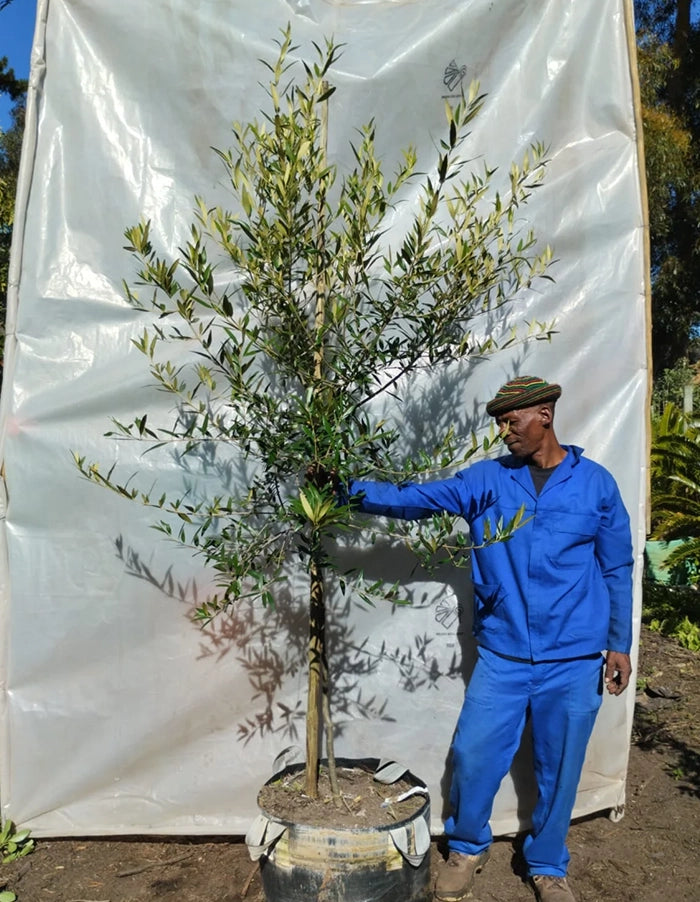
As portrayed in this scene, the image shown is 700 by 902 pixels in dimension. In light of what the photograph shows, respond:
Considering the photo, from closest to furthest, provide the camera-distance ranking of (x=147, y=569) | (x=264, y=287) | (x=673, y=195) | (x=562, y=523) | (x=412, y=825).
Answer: (x=264, y=287)
(x=412, y=825)
(x=562, y=523)
(x=147, y=569)
(x=673, y=195)

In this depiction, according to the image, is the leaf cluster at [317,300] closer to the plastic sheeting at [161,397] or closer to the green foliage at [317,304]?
the green foliage at [317,304]

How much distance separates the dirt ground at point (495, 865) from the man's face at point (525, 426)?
76.5 inches

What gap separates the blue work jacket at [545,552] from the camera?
135 inches

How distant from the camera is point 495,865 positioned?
3.89m

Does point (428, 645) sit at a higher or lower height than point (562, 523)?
lower

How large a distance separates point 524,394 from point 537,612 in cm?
89

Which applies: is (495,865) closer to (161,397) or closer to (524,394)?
(524,394)

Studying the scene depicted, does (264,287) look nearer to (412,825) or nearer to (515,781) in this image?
(412,825)

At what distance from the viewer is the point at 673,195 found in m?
18.9

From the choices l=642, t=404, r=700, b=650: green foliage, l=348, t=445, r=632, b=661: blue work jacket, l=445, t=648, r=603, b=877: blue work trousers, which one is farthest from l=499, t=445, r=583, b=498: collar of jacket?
l=642, t=404, r=700, b=650: green foliage

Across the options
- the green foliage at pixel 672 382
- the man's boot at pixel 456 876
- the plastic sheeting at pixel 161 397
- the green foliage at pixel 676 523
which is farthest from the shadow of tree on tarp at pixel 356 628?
the green foliage at pixel 672 382

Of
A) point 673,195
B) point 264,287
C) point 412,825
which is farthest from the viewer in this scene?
point 673,195

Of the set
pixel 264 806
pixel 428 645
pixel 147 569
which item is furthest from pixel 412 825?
pixel 147 569

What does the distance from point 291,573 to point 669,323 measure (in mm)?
18201
